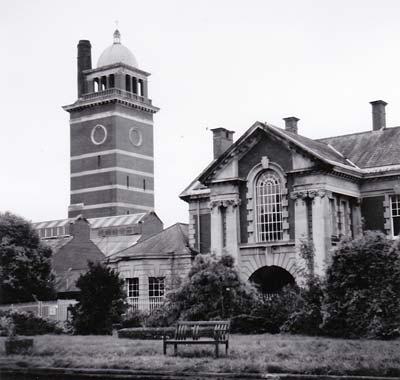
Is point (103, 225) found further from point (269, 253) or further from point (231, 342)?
point (231, 342)

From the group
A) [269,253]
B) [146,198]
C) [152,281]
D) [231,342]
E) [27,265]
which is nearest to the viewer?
[231,342]

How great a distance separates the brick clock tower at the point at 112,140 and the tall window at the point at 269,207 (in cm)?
4792

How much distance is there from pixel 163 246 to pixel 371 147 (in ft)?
42.4

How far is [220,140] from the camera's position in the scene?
1980 inches

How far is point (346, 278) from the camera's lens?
102ft

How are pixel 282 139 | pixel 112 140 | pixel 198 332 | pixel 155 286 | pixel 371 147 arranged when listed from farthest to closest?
1. pixel 112 140
2. pixel 155 286
3. pixel 371 147
4. pixel 282 139
5. pixel 198 332

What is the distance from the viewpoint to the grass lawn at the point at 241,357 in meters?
19.8

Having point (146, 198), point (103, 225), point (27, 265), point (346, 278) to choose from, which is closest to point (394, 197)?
point (346, 278)

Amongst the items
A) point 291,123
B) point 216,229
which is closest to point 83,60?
point 291,123

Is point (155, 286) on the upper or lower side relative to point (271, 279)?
lower

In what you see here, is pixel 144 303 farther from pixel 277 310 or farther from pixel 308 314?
pixel 308 314

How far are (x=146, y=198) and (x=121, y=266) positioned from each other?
49022 mm

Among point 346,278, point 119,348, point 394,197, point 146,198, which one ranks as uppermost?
point 146,198

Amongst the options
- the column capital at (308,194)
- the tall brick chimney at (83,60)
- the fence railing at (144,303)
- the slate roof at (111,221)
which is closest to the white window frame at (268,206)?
the column capital at (308,194)
